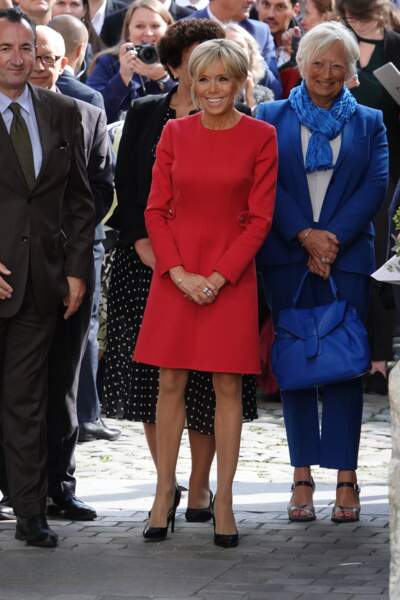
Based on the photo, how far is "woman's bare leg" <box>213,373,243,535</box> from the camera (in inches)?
273

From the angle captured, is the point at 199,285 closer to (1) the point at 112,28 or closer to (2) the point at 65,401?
(2) the point at 65,401

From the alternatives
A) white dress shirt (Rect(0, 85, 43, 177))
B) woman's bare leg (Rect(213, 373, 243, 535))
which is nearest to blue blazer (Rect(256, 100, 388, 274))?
woman's bare leg (Rect(213, 373, 243, 535))

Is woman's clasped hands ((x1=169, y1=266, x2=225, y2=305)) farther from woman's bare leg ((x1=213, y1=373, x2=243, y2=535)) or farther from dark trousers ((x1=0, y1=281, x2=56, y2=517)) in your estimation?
dark trousers ((x1=0, y1=281, x2=56, y2=517))

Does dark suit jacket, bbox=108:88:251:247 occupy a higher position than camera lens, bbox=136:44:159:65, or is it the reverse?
camera lens, bbox=136:44:159:65

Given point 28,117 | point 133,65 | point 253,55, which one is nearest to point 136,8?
point 133,65

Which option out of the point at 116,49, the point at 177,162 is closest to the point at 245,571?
the point at 177,162

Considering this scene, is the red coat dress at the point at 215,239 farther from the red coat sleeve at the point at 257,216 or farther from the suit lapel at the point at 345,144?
the suit lapel at the point at 345,144

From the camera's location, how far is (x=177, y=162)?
696cm

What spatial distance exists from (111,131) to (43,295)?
289 cm

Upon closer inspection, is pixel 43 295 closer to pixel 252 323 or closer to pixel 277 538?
pixel 252 323

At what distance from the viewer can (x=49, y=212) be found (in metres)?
6.91

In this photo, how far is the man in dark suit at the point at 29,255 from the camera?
6.84 metres

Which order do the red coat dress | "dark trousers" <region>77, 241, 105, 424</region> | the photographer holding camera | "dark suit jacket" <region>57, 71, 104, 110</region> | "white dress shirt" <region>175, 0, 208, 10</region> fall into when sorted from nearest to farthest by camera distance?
→ the red coat dress, "dark suit jacket" <region>57, 71, 104, 110</region>, "dark trousers" <region>77, 241, 105, 424</region>, the photographer holding camera, "white dress shirt" <region>175, 0, 208, 10</region>

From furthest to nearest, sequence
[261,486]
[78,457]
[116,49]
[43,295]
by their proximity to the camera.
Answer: [116,49], [78,457], [261,486], [43,295]
